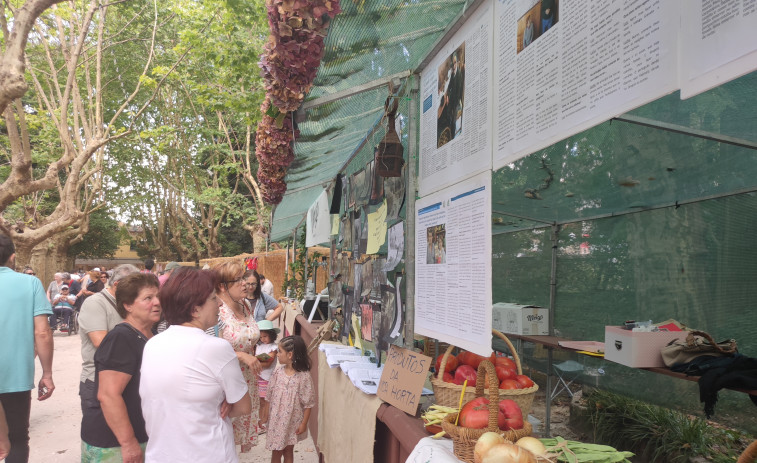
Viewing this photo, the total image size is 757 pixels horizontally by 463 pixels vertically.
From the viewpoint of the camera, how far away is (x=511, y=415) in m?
1.81

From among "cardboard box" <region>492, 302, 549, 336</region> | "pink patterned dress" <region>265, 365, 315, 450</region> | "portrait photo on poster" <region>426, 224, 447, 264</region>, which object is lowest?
"pink patterned dress" <region>265, 365, 315, 450</region>

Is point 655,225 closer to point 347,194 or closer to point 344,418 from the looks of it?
point 347,194

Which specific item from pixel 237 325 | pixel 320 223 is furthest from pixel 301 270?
pixel 237 325

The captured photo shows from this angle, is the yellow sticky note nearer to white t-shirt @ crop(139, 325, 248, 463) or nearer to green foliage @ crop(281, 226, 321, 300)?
white t-shirt @ crop(139, 325, 248, 463)

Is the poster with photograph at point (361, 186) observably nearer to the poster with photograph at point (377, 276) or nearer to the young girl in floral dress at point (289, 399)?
the poster with photograph at point (377, 276)

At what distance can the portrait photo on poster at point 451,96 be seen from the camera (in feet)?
6.98

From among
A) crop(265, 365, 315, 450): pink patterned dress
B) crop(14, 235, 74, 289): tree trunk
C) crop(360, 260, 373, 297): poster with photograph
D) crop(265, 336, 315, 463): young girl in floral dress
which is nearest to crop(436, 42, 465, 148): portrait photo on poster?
crop(360, 260, 373, 297): poster with photograph

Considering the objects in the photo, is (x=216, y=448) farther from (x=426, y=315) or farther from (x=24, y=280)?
(x=24, y=280)

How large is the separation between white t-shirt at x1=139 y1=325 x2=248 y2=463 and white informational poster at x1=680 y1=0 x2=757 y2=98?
216 cm

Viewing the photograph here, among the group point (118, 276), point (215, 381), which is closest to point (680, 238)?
point (215, 381)

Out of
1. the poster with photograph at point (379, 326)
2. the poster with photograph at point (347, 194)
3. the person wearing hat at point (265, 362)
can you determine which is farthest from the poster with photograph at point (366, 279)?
the person wearing hat at point (265, 362)

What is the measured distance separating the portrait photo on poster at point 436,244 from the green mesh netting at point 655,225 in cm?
176

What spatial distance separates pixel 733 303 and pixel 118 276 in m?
5.61

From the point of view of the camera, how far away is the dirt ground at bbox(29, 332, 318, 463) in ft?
17.0
